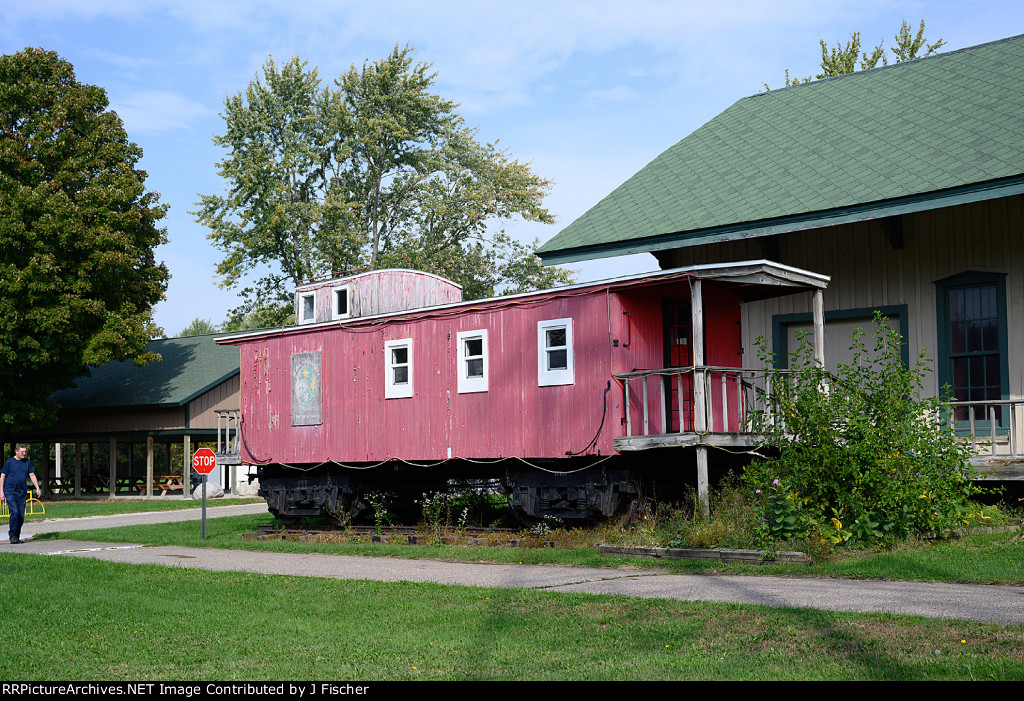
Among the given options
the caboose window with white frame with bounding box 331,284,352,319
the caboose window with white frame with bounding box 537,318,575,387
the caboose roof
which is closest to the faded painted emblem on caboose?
the caboose window with white frame with bounding box 331,284,352,319

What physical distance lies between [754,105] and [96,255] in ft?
79.4

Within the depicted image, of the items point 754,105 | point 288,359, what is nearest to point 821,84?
Answer: point 754,105

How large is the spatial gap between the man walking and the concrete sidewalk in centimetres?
317

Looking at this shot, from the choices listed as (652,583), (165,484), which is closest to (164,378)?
(165,484)

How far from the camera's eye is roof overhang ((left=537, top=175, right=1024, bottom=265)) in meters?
15.3

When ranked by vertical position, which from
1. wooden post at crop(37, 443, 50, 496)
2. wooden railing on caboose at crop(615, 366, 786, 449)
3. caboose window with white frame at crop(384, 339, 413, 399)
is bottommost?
wooden post at crop(37, 443, 50, 496)

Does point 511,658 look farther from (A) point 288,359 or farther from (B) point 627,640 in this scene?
(A) point 288,359

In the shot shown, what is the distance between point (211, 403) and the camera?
4212cm

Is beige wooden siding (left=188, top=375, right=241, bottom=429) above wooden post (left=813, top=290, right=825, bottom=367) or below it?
below

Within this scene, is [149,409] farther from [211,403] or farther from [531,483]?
[531,483]

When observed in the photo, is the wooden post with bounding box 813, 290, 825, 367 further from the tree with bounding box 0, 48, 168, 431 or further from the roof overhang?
the tree with bounding box 0, 48, 168, 431

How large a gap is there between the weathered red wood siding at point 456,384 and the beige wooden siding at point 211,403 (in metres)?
19.4

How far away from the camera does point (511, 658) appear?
7.57 metres

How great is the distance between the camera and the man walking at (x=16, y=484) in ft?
65.8
